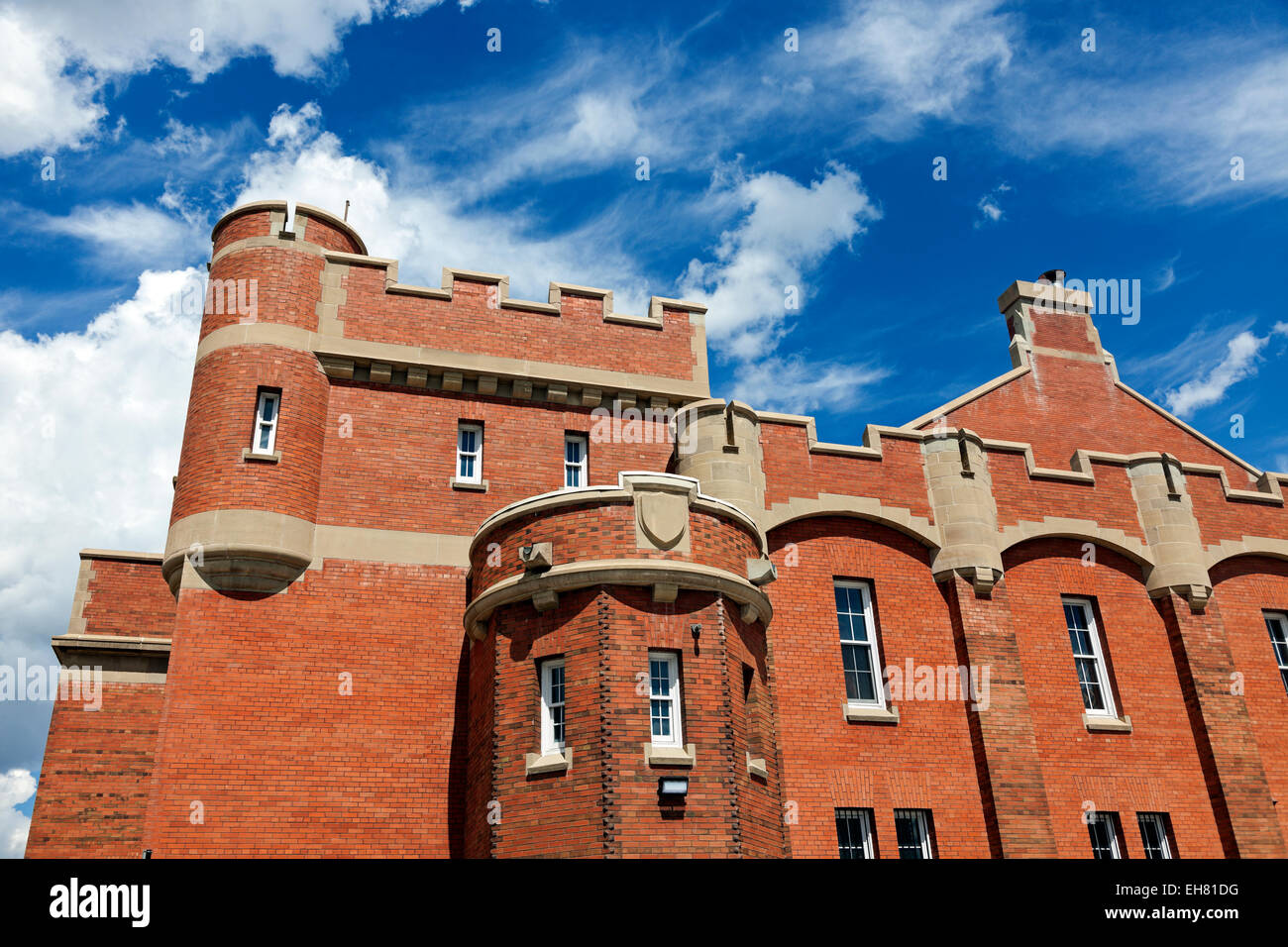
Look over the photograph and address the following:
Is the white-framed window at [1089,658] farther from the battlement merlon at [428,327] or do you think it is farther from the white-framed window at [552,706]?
the white-framed window at [552,706]

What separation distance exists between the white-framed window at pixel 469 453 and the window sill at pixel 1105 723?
12735 mm

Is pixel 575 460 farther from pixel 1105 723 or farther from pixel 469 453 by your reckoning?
pixel 1105 723

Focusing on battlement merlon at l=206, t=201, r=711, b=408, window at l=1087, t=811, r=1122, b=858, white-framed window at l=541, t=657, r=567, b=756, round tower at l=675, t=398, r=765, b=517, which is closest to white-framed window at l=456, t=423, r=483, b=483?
battlement merlon at l=206, t=201, r=711, b=408

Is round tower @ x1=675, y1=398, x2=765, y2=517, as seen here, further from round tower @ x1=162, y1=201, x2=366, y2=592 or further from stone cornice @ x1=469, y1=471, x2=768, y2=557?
round tower @ x1=162, y1=201, x2=366, y2=592

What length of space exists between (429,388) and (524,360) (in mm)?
2051

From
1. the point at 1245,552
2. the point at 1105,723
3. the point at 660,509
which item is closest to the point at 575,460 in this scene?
the point at 660,509

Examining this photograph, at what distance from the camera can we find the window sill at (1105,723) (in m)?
19.5

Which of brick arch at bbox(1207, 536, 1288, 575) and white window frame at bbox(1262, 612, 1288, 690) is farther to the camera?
brick arch at bbox(1207, 536, 1288, 575)

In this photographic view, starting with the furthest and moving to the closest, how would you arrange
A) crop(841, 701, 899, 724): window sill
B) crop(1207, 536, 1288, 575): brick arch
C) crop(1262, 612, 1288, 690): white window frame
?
crop(1207, 536, 1288, 575): brick arch, crop(1262, 612, 1288, 690): white window frame, crop(841, 701, 899, 724): window sill

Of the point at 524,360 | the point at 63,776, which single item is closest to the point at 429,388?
the point at 524,360

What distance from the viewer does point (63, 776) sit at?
20.8 m

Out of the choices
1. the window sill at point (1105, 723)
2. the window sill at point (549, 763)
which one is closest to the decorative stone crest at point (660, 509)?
the window sill at point (549, 763)

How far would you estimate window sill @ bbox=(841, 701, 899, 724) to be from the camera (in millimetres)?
18328
